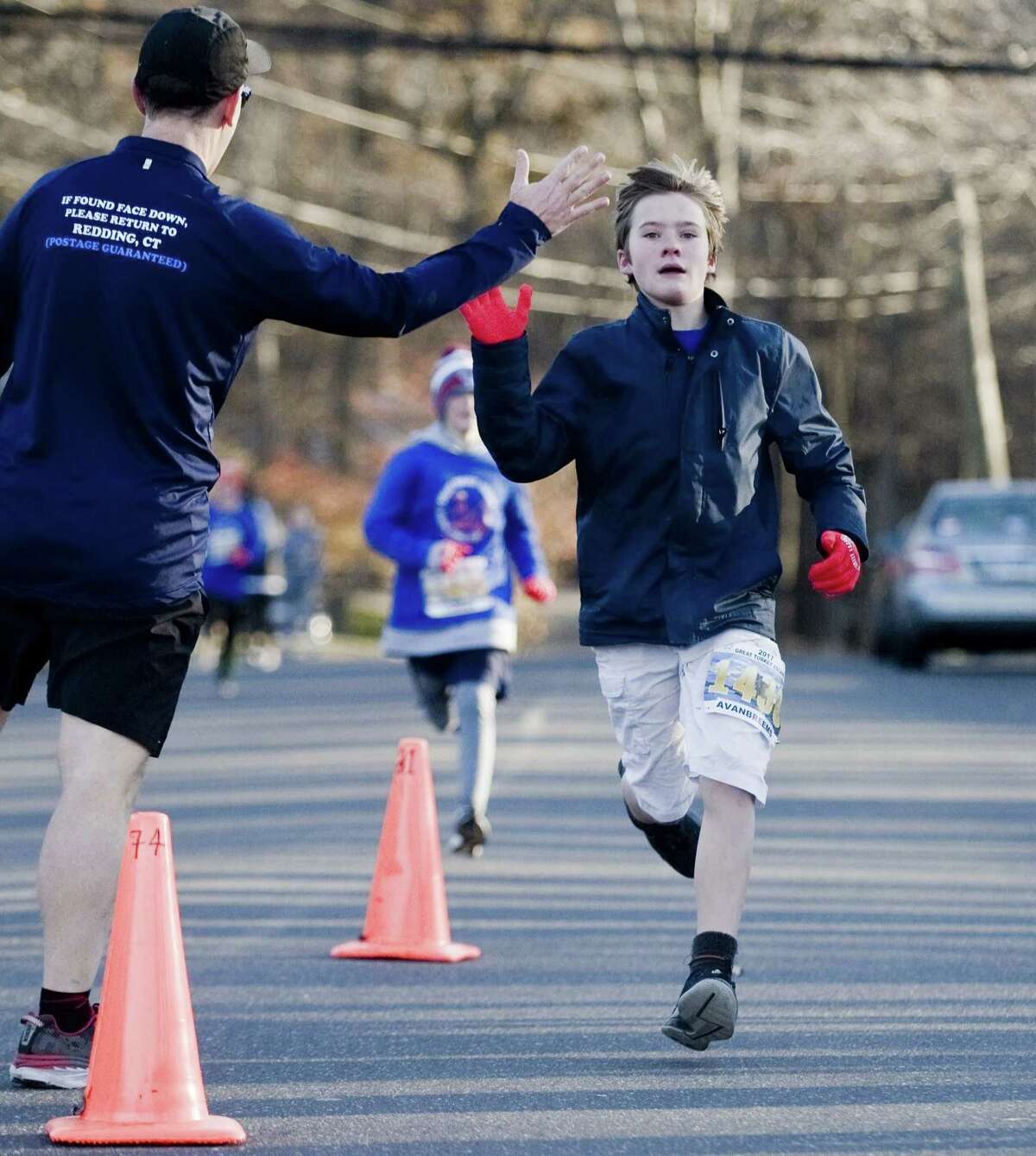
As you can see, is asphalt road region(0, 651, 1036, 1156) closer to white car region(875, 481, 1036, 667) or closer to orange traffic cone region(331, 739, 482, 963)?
orange traffic cone region(331, 739, 482, 963)

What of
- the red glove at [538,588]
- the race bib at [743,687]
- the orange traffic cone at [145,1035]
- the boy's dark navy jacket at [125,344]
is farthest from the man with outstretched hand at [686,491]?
the red glove at [538,588]

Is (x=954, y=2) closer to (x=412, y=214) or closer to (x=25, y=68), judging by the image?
(x=25, y=68)

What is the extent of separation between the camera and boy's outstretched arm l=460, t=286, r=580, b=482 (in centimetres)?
566

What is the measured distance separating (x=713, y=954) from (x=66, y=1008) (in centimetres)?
137

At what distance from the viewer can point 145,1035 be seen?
4.86m

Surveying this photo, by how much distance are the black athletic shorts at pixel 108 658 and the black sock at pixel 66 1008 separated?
0.51 metres

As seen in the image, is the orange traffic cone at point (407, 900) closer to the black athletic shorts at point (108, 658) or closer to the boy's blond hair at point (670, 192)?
the boy's blond hair at point (670, 192)

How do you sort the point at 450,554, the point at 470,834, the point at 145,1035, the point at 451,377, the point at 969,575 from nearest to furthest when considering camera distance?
the point at 145,1035 < the point at 470,834 < the point at 450,554 < the point at 451,377 < the point at 969,575

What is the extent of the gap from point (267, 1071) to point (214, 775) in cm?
795

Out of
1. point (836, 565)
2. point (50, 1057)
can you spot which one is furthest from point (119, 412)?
point (836, 565)

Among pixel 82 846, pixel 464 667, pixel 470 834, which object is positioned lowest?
pixel 470 834

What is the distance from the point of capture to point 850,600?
44156 millimetres

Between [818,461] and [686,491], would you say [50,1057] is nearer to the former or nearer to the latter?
[686,491]

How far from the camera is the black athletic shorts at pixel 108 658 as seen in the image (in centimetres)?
517
